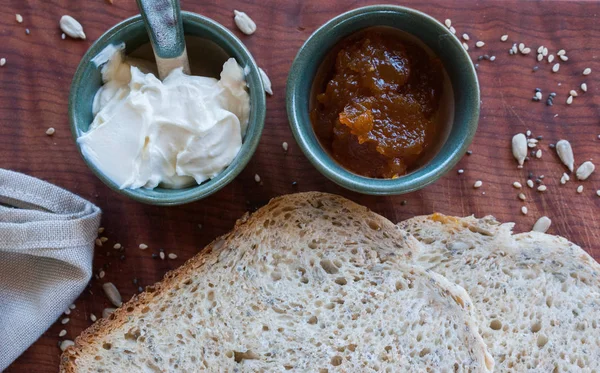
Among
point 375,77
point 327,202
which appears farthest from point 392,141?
point 327,202

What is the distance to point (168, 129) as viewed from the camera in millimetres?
2205

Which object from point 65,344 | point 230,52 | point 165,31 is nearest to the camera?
point 165,31

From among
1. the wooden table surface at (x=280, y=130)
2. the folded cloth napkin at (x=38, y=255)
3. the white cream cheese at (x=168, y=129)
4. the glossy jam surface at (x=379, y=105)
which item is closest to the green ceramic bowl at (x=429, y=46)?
the glossy jam surface at (x=379, y=105)

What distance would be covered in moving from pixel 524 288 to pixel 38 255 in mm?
1970

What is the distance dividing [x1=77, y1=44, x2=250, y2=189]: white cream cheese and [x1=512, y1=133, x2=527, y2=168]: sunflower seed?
1.20 metres

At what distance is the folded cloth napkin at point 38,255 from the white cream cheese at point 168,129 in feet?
1.44

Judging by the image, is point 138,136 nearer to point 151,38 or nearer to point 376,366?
point 151,38

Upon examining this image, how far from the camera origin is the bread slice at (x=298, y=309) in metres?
2.37

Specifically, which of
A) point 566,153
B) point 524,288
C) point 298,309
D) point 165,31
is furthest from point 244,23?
point 524,288

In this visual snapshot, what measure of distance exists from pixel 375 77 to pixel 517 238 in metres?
0.91

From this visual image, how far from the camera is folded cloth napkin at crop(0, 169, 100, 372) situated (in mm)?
2490

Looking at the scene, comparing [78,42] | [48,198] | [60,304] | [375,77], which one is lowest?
[60,304]

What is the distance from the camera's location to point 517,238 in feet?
8.31

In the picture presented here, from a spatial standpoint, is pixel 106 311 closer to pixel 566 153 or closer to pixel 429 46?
pixel 429 46
